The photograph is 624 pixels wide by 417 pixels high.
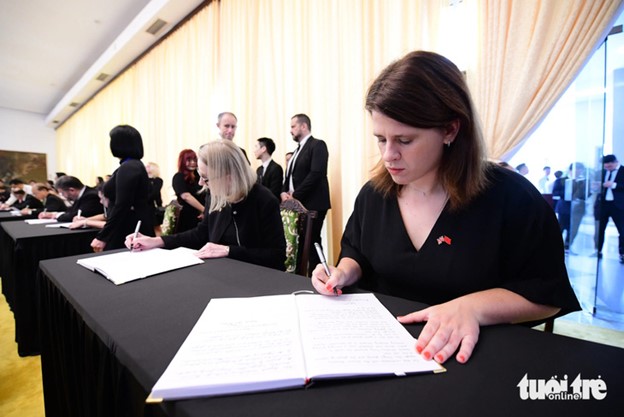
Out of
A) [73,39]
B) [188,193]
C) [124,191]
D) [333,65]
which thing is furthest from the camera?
[73,39]

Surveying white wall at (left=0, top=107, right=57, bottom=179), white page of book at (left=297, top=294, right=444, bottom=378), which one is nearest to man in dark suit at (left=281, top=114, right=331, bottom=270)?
white page of book at (left=297, top=294, right=444, bottom=378)

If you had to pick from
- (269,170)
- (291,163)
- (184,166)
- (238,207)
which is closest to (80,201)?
(184,166)

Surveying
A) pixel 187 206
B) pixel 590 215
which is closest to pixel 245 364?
pixel 187 206

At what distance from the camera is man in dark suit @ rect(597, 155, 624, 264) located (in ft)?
7.23

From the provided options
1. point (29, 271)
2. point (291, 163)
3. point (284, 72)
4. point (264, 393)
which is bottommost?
point (29, 271)

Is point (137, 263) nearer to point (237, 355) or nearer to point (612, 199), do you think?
point (237, 355)

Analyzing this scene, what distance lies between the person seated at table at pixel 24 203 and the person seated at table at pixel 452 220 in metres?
6.08

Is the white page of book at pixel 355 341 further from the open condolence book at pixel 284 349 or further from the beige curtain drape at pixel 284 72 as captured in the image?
the beige curtain drape at pixel 284 72

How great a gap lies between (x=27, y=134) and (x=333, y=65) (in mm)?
12571

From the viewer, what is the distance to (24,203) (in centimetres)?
566

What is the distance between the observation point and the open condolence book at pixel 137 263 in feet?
3.13

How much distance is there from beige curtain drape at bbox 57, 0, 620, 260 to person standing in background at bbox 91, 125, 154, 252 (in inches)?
67.6

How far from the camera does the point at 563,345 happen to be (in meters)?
0.51

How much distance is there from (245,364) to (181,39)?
5.74m
